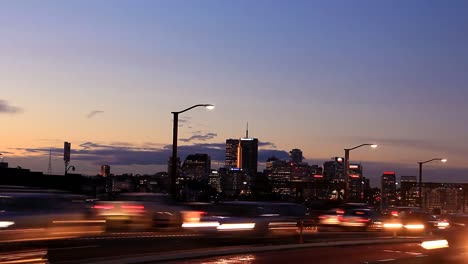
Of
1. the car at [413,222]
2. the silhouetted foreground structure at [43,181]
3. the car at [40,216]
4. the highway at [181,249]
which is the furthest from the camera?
the silhouetted foreground structure at [43,181]

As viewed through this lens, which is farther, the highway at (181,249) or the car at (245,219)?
the car at (245,219)

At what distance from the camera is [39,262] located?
58.1 feet

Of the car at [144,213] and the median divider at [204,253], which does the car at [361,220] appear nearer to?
the median divider at [204,253]

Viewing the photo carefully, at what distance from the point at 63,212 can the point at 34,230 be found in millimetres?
1405

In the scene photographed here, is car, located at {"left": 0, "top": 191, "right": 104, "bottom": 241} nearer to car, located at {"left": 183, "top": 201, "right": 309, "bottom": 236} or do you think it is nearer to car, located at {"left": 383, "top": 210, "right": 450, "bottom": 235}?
car, located at {"left": 183, "top": 201, "right": 309, "bottom": 236}

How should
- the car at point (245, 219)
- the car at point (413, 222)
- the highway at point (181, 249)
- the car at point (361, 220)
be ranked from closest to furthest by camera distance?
1. the highway at point (181, 249)
2. the car at point (245, 219)
3. the car at point (361, 220)
4. the car at point (413, 222)

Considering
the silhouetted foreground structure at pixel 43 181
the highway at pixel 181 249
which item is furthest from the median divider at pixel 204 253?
the silhouetted foreground structure at pixel 43 181


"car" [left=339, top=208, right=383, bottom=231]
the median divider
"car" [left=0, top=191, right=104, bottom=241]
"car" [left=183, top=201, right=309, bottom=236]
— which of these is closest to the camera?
the median divider

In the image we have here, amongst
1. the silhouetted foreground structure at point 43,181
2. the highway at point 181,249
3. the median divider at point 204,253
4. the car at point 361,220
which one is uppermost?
the silhouetted foreground structure at point 43,181

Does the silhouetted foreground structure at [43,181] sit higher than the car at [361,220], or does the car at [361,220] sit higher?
the silhouetted foreground structure at [43,181]

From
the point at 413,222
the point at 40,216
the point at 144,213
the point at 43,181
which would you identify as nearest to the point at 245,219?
the point at 40,216

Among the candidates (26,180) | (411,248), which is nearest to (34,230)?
(411,248)

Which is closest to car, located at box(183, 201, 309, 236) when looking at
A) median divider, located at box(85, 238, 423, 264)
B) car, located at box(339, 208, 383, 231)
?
median divider, located at box(85, 238, 423, 264)

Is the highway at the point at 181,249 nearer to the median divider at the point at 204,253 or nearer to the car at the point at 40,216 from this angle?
the median divider at the point at 204,253
